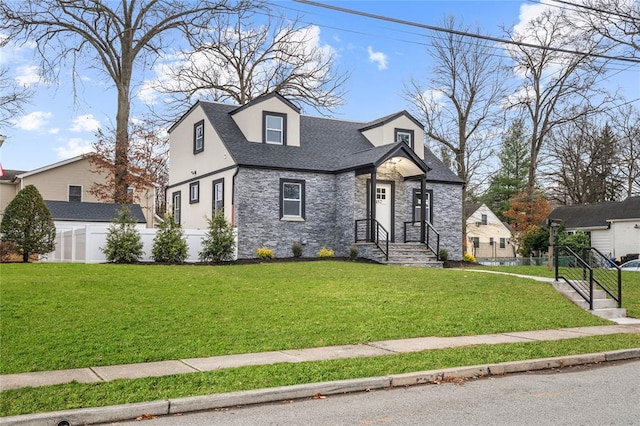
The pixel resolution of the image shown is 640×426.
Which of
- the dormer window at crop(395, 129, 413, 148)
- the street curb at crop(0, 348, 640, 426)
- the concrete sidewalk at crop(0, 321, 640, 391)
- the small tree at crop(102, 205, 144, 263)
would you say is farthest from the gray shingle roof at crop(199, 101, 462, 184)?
the street curb at crop(0, 348, 640, 426)

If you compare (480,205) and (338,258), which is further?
(480,205)

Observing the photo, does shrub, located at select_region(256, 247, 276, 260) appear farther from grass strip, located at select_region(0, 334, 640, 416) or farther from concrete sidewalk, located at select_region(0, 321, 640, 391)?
grass strip, located at select_region(0, 334, 640, 416)

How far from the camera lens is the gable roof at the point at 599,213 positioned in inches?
1609

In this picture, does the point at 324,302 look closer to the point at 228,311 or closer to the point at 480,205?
the point at 228,311

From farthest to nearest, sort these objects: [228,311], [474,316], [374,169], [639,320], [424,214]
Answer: [424,214] < [374,169] < [639,320] < [474,316] < [228,311]

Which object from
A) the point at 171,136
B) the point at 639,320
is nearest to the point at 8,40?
the point at 171,136

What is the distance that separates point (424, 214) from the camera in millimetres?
24312

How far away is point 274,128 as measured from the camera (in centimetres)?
2488

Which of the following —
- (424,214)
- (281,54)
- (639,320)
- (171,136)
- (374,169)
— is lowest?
(639,320)

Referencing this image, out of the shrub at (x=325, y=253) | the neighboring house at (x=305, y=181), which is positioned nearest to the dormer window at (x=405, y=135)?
the neighboring house at (x=305, y=181)

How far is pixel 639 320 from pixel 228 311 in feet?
30.2

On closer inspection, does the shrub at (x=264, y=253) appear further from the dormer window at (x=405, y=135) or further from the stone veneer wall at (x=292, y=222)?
the dormer window at (x=405, y=135)

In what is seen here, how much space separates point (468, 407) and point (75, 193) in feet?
114

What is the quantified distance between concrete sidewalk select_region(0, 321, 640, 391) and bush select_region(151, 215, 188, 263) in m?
10.7
